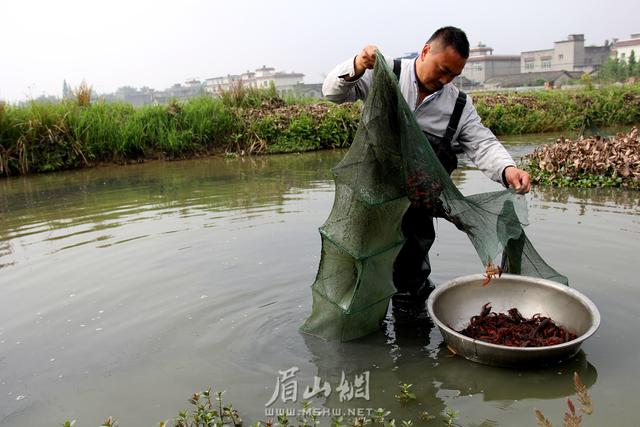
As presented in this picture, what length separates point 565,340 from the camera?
10.3 ft

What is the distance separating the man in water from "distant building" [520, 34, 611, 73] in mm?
76415

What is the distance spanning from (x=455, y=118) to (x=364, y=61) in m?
0.81

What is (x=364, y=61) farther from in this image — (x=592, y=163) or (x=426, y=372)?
(x=592, y=163)

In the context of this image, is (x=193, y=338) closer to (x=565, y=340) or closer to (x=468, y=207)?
(x=468, y=207)

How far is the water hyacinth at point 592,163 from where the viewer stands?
7570mm

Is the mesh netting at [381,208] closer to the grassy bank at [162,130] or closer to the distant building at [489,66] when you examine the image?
the grassy bank at [162,130]

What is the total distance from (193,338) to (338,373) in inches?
44.3

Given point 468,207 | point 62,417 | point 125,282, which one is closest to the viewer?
point 62,417

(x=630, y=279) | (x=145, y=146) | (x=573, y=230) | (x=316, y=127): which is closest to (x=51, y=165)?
(x=145, y=146)

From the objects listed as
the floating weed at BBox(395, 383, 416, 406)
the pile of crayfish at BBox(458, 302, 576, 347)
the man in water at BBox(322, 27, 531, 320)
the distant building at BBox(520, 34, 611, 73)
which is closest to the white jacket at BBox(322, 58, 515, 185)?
the man in water at BBox(322, 27, 531, 320)

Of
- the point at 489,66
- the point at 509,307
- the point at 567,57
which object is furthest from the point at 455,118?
the point at 567,57

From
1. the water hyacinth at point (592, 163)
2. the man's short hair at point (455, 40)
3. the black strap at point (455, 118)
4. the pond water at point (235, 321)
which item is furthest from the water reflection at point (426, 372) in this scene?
the water hyacinth at point (592, 163)

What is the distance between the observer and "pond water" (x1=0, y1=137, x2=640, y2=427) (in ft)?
9.87

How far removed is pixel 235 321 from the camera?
403cm
